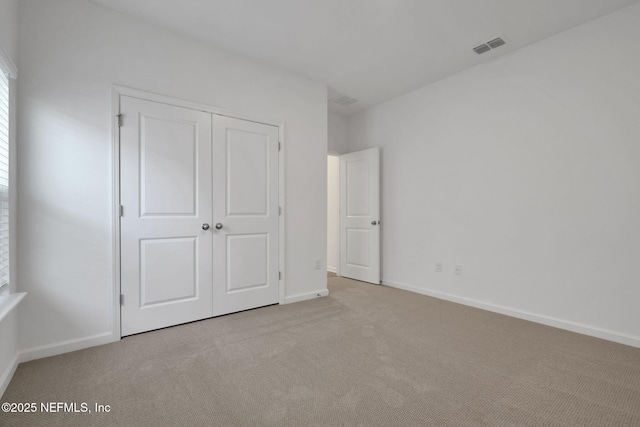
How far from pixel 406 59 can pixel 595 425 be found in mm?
3335

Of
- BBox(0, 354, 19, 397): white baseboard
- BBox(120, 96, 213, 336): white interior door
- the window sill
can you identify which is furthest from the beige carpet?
the window sill

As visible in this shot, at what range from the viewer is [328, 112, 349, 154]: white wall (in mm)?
4897

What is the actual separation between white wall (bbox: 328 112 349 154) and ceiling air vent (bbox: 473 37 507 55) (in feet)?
7.67

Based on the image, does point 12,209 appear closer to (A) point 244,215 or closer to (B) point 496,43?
(A) point 244,215

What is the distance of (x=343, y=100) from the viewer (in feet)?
14.4

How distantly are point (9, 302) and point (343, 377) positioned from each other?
2150 mm

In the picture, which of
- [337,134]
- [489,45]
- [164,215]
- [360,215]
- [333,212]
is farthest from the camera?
[333,212]

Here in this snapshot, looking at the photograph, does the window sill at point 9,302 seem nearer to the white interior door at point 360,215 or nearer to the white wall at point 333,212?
the white interior door at point 360,215

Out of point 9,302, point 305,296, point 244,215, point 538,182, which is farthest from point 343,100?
point 9,302

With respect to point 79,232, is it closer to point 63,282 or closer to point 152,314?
point 63,282

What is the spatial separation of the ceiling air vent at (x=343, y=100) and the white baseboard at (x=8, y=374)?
4223 mm

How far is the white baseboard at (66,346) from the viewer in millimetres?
2084

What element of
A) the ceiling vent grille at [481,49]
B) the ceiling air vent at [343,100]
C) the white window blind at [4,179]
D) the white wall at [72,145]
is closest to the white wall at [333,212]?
the ceiling air vent at [343,100]

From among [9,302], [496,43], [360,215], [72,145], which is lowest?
[9,302]
